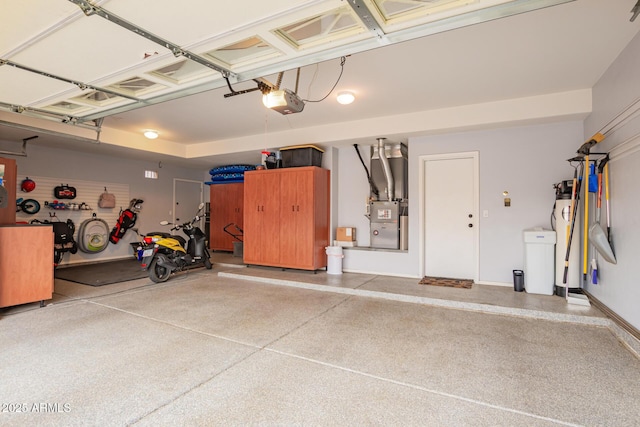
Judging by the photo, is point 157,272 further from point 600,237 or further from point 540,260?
point 600,237

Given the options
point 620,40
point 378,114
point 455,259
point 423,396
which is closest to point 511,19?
point 620,40

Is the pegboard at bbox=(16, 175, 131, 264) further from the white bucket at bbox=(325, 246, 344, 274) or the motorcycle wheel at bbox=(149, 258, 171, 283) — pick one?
the white bucket at bbox=(325, 246, 344, 274)

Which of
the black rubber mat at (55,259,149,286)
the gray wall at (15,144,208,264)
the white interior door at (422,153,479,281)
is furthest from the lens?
the gray wall at (15,144,208,264)

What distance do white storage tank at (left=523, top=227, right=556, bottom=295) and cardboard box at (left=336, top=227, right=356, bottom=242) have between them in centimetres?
280

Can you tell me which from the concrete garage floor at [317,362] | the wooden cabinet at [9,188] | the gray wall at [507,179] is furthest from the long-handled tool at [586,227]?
the wooden cabinet at [9,188]

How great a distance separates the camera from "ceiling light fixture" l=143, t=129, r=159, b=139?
243 inches

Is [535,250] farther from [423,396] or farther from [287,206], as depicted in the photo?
[287,206]

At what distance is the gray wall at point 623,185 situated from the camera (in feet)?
9.39

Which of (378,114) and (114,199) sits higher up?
(378,114)

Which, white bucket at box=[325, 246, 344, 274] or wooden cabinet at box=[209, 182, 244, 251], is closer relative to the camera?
white bucket at box=[325, 246, 344, 274]

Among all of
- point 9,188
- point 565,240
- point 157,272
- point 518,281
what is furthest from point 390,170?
point 9,188

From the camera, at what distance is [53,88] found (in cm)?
318

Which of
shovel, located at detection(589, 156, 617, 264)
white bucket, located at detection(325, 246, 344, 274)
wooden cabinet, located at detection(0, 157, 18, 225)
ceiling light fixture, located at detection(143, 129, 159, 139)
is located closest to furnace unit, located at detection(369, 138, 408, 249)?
white bucket, located at detection(325, 246, 344, 274)

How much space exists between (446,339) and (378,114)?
3.59 meters
